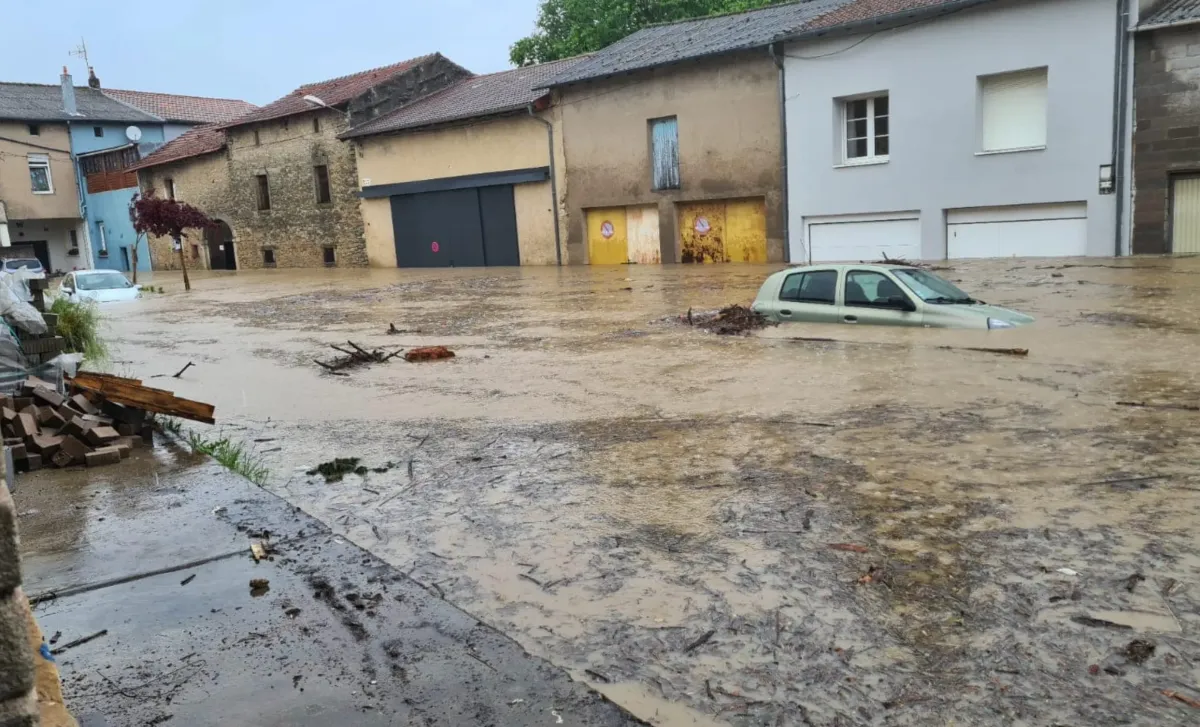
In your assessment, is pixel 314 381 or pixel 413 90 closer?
pixel 314 381

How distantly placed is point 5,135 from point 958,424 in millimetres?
49734

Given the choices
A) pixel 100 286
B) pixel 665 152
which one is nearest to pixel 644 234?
pixel 665 152

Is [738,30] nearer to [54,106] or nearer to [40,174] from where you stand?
[54,106]

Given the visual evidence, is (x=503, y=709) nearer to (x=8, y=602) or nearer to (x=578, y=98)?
(x=8, y=602)

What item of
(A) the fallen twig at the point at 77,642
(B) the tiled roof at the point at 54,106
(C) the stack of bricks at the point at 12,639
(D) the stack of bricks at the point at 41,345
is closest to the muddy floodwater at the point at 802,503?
(A) the fallen twig at the point at 77,642

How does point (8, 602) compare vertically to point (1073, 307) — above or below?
above

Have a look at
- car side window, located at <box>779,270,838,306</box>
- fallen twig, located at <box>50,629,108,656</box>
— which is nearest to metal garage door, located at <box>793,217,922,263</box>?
car side window, located at <box>779,270,838,306</box>

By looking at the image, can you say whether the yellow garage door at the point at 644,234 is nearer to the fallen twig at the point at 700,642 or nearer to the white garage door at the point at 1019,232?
the white garage door at the point at 1019,232

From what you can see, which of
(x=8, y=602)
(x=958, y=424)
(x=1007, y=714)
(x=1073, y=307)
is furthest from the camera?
(x=1073, y=307)

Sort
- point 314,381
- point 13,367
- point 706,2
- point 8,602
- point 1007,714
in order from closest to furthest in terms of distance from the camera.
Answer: point 8,602
point 1007,714
point 13,367
point 314,381
point 706,2

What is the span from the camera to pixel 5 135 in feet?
146

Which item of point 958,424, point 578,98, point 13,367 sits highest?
point 578,98

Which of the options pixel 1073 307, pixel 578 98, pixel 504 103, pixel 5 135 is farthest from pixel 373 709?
pixel 5 135

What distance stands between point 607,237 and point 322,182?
14977 mm
